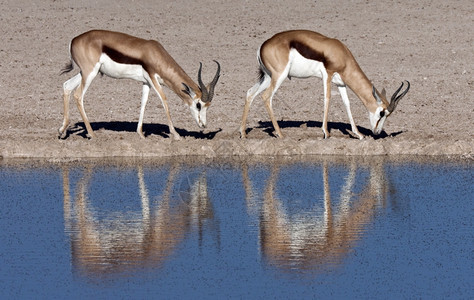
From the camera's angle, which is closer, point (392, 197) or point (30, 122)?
point (392, 197)

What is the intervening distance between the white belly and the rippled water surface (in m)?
1.83

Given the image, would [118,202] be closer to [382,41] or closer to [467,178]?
[467,178]

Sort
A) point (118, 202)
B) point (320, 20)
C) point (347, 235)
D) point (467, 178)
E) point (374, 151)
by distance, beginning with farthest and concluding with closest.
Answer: point (320, 20), point (374, 151), point (467, 178), point (118, 202), point (347, 235)

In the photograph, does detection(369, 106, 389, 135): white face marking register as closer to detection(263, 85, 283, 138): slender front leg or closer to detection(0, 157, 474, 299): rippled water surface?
detection(0, 157, 474, 299): rippled water surface

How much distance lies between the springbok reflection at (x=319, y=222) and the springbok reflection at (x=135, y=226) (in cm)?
74

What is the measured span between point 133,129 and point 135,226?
628 centimetres

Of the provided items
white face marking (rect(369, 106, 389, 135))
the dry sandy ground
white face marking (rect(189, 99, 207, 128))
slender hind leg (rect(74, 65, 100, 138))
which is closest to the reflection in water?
the dry sandy ground

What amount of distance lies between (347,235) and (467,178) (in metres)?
3.27

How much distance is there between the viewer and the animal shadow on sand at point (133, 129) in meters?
17.2

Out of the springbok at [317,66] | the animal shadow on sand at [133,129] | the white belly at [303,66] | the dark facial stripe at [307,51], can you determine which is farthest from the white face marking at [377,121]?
the animal shadow on sand at [133,129]

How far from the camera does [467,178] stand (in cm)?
1380

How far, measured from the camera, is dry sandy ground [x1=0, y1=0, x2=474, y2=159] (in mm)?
15914

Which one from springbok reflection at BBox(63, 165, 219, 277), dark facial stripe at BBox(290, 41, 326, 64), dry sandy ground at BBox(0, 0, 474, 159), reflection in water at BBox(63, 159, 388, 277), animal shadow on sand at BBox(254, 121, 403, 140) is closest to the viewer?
springbok reflection at BBox(63, 165, 219, 277)

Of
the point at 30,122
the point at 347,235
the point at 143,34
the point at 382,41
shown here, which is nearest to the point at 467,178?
the point at 347,235
